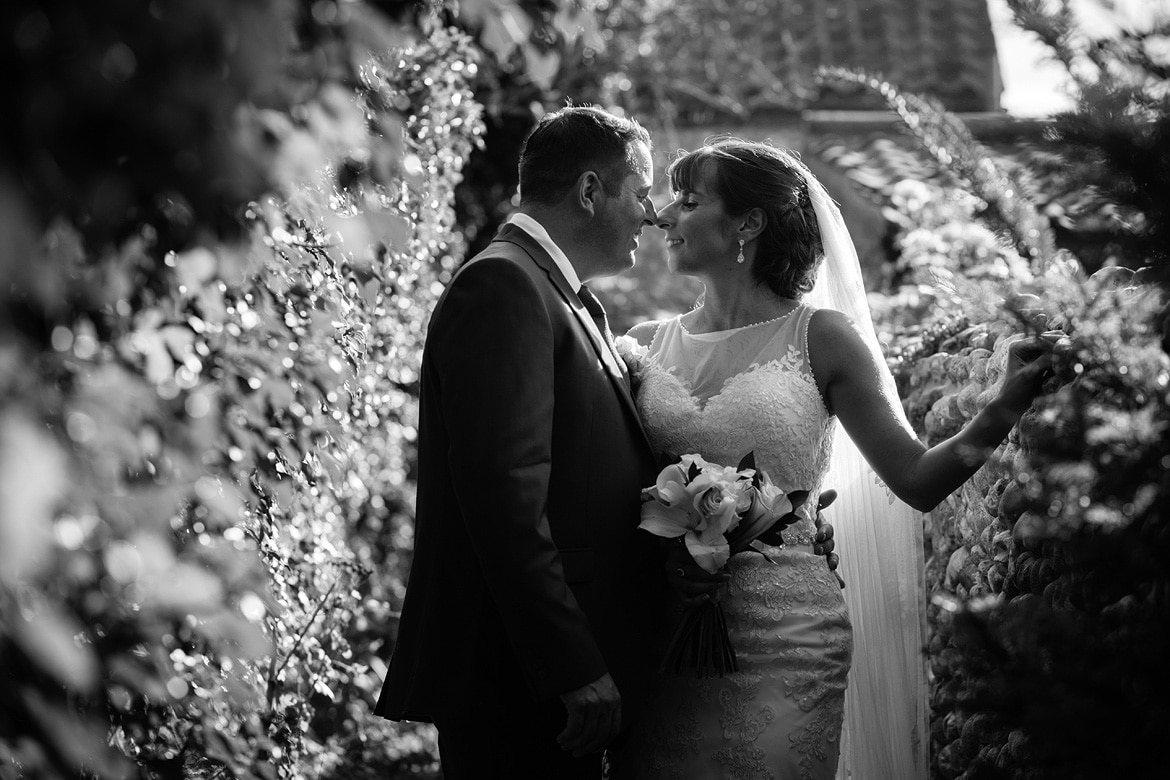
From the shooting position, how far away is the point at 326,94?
1292mm

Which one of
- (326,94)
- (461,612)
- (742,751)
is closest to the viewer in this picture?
(326,94)

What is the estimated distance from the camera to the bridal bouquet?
2715 millimetres


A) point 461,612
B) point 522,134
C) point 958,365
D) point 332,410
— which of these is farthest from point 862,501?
point 522,134

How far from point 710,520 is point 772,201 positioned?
1170 millimetres

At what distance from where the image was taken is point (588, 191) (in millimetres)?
3062

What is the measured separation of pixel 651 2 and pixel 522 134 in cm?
342

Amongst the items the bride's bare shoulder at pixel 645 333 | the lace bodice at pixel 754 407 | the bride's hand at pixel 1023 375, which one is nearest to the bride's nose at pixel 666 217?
the lace bodice at pixel 754 407

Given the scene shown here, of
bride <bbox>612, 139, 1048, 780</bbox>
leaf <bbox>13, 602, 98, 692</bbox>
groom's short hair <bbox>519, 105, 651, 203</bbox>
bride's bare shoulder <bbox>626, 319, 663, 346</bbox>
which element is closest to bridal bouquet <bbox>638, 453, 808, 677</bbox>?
bride <bbox>612, 139, 1048, 780</bbox>

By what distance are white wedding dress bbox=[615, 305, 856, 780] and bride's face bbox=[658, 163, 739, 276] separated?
0.29 meters

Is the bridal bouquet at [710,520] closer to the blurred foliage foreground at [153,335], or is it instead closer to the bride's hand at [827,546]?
the bride's hand at [827,546]

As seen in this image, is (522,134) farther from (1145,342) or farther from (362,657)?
(1145,342)

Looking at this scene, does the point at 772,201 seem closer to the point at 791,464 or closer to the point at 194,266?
the point at 791,464

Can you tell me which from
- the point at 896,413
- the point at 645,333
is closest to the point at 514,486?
the point at 896,413

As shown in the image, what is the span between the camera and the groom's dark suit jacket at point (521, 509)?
2.47 m
